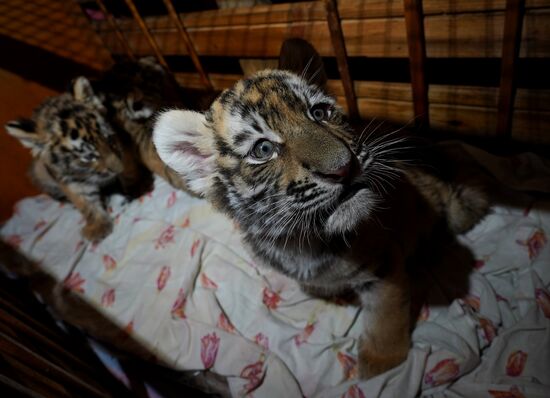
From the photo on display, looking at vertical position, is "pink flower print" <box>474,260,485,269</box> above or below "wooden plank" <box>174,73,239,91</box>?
below

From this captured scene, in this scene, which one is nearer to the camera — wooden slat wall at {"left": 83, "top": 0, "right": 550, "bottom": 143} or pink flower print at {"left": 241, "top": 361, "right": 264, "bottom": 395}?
wooden slat wall at {"left": 83, "top": 0, "right": 550, "bottom": 143}

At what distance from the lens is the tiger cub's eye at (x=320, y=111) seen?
1.15m

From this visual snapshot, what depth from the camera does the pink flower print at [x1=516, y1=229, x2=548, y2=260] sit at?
1556 mm

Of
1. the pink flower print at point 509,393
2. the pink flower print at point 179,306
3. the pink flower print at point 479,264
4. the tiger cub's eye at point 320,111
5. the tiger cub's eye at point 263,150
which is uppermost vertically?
the tiger cub's eye at point 320,111

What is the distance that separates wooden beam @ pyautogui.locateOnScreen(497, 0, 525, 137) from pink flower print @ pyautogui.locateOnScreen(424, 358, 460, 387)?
3.31ft

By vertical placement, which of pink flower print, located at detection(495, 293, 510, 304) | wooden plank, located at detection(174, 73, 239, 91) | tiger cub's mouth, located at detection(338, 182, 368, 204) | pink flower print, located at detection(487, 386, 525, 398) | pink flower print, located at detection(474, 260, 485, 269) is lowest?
pink flower print, located at detection(487, 386, 525, 398)

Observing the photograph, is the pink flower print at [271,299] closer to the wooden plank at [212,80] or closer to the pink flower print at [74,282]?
the pink flower print at [74,282]

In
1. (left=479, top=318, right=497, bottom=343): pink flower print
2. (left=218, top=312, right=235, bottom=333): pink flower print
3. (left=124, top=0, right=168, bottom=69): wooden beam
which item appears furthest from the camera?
(left=124, top=0, right=168, bottom=69): wooden beam

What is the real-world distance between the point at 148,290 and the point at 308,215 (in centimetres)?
140

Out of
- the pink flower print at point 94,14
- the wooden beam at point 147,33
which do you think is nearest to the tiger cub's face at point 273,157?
the wooden beam at point 147,33

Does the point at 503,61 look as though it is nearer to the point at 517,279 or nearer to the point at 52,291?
the point at 517,279

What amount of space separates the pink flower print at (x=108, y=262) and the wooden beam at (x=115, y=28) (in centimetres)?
157

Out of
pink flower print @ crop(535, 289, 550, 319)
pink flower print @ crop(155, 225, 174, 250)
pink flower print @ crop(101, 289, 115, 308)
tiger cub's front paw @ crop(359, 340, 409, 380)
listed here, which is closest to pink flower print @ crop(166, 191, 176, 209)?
pink flower print @ crop(155, 225, 174, 250)

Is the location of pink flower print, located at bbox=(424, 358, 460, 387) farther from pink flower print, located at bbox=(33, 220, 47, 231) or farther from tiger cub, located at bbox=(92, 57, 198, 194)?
pink flower print, located at bbox=(33, 220, 47, 231)
